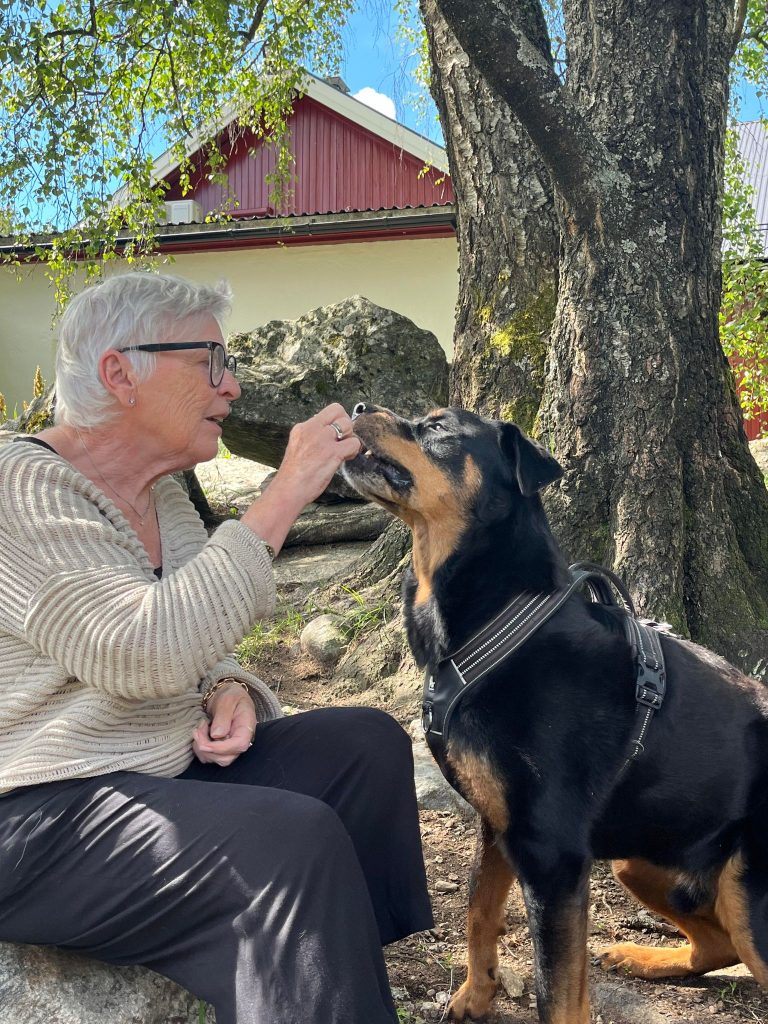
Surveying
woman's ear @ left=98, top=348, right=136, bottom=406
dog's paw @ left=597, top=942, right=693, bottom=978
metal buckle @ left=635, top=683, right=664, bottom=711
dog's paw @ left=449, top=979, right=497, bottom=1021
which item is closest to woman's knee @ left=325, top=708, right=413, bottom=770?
metal buckle @ left=635, top=683, right=664, bottom=711

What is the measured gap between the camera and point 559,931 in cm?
254

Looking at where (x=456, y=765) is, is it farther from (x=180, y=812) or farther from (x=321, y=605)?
(x=321, y=605)

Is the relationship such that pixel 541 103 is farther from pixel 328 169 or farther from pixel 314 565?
pixel 328 169

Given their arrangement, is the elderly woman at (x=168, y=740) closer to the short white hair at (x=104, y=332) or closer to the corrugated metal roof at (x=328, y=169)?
the short white hair at (x=104, y=332)

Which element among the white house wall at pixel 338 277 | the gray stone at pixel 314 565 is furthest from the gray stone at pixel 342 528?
the white house wall at pixel 338 277

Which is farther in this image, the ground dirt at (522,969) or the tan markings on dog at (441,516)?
the tan markings on dog at (441,516)

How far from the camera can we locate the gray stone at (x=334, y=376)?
23.9 ft

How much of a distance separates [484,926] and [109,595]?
163cm

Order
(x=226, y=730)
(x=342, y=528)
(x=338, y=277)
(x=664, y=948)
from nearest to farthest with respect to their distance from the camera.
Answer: (x=226, y=730)
(x=664, y=948)
(x=342, y=528)
(x=338, y=277)

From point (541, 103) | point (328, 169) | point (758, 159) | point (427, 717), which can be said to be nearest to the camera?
point (427, 717)

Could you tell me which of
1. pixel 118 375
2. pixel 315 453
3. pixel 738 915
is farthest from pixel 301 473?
pixel 738 915

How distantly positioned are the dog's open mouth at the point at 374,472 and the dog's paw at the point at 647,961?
67.3 inches

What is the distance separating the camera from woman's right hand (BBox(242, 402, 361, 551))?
A: 226 centimetres

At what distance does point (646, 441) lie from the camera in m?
3.98
